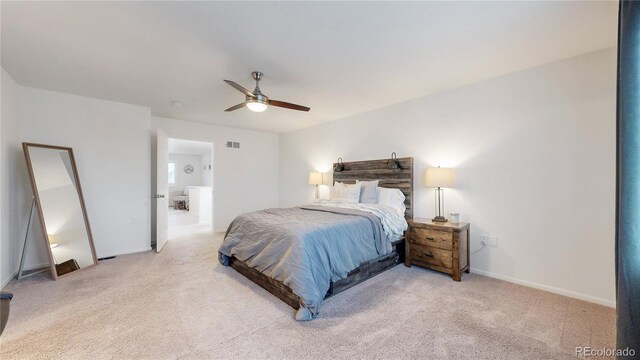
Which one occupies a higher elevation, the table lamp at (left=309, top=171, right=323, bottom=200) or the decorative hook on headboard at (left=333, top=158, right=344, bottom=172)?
the decorative hook on headboard at (left=333, top=158, right=344, bottom=172)

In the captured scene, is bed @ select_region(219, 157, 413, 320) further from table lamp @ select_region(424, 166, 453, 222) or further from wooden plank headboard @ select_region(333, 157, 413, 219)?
table lamp @ select_region(424, 166, 453, 222)

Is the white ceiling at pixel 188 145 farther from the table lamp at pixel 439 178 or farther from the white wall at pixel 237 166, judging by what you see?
the table lamp at pixel 439 178

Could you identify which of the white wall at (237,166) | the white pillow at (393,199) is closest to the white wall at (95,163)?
the white wall at (237,166)

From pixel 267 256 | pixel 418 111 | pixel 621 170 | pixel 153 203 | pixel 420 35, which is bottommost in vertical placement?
pixel 267 256

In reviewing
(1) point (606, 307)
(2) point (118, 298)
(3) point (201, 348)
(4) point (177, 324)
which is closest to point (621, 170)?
(1) point (606, 307)

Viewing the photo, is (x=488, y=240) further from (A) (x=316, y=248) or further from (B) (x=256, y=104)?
(B) (x=256, y=104)

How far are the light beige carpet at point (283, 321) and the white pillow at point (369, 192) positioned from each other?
132 cm

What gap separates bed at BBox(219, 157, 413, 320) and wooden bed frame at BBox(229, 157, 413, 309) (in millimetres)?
11

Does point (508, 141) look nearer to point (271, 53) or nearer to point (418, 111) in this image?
point (418, 111)

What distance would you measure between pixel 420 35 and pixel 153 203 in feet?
17.1

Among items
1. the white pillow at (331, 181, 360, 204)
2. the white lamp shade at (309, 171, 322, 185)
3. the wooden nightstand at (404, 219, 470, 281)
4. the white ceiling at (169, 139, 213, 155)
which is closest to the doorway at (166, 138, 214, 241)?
the white ceiling at (169, 139, 213, 155)

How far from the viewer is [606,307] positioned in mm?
2350

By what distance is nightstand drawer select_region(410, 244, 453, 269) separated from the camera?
3.04m

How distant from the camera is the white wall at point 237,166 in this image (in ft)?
17.4
